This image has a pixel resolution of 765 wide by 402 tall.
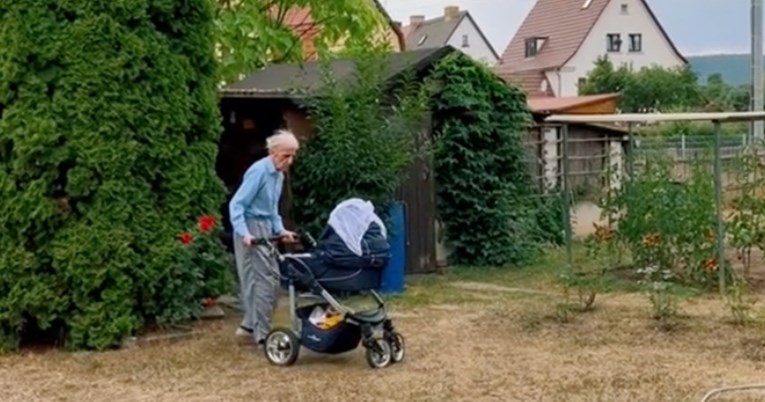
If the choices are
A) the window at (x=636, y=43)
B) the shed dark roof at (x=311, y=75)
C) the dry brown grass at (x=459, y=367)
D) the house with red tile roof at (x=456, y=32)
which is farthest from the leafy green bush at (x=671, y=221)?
the house with red tile roof at (x=456, y=32)

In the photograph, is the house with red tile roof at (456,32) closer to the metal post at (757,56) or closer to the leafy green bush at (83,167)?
the metal post at (757,56)

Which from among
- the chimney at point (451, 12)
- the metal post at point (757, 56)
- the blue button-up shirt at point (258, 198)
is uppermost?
the chimney at point (451, 12)

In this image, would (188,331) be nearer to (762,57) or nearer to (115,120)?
(115,120)

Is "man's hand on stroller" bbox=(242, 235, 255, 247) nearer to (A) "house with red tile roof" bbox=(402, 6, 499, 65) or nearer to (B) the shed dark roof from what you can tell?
(B) the shed dark roof

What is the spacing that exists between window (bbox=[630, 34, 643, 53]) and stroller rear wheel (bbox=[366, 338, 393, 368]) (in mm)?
47356

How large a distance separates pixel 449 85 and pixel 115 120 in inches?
201

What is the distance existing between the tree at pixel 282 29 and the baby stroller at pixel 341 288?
7624 millimetres

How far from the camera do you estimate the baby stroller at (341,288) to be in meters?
7.25

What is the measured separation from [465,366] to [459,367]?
0.16 ft

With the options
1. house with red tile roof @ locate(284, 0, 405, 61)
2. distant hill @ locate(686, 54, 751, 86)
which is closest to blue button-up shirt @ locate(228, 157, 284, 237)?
house with red tile roof @ locate(284, 0, 405, 61)

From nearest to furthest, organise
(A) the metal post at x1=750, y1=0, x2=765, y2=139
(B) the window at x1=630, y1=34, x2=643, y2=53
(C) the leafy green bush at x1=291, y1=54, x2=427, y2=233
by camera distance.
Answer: (C) the leafy green bush at x1=291, y1=54, x2=427, y2=233, (A) the metal post at x1=750, y1=0, x2=765, y2=139, (B) the window at x1=630, y1=34, x2=643, y2=53

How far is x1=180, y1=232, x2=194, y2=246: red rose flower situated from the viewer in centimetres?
849

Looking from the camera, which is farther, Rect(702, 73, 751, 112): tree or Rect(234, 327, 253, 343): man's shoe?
Rect(702, 73, 751, 112): tree

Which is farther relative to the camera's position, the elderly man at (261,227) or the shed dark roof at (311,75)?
the shed dark roof at (311,75)
